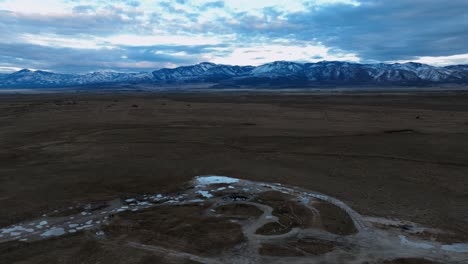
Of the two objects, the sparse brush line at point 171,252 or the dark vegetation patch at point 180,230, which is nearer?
the sparse brush line at point 171,252

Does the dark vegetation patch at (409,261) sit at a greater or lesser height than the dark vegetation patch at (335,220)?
lesser

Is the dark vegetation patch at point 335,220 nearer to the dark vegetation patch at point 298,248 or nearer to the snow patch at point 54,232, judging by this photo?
the dark vegetation patch at point 298,248

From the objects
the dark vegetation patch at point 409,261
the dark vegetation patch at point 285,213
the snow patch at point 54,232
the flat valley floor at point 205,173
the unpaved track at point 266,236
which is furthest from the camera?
the dark vegetation patch at point 285,213

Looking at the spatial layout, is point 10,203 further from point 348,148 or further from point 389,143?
point 389,143

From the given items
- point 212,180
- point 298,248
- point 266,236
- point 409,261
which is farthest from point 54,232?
point 409,261

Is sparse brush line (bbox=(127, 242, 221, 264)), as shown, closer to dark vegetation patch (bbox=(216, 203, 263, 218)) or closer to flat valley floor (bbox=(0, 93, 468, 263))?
flat valley floor (bbox=(0, 93, 468, 263))

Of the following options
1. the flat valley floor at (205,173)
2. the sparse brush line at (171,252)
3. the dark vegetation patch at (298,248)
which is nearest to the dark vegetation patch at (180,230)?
the flat valley floor at (205,173)

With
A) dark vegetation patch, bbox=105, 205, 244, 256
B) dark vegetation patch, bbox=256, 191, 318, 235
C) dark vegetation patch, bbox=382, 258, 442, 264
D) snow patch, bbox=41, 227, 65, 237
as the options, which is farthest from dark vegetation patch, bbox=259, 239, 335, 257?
snow patch, bbox=41, 227, 65, 237

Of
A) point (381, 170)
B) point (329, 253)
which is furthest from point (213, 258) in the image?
point (381, 170)
